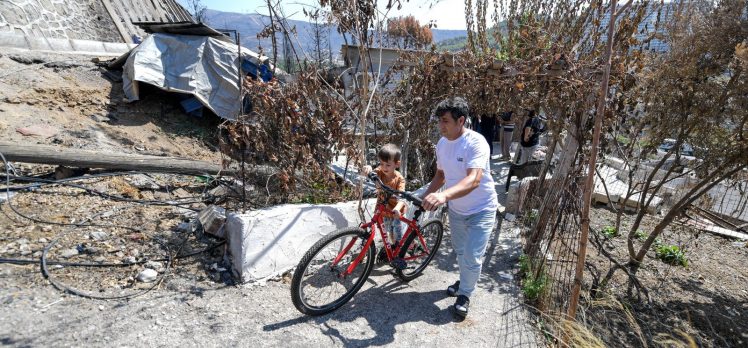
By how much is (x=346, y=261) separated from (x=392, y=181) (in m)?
0.85

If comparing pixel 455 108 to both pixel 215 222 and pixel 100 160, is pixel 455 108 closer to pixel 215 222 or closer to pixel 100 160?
pixel 215 222

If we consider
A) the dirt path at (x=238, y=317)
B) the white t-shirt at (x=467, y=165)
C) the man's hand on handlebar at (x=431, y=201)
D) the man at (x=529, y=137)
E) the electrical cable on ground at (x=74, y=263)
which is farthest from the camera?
the man at (x=529, y=137)

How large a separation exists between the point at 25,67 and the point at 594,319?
398 inches

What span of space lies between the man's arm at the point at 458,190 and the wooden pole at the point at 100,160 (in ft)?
9.26

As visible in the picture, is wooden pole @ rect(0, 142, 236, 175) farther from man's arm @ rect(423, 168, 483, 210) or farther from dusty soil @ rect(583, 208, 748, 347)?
dusty soil @ rect(583, 208, 748, 347)

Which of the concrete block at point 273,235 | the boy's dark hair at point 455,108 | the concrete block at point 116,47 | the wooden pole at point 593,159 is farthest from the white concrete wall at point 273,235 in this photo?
the concrete block at point 116,47

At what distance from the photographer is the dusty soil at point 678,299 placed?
3.88m

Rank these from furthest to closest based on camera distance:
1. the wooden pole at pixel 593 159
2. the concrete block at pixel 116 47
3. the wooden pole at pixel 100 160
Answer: the concrete block at pixel 116 47, the wooden pole at pixel 100 160, the wooden pole at pixel 593 159

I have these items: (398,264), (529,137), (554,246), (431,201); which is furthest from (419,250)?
(529,137)

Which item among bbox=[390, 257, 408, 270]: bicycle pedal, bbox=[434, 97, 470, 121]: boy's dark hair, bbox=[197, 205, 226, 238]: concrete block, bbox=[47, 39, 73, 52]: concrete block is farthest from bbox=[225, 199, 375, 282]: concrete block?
bbox=[47, 39, 73, 52]: concrete block

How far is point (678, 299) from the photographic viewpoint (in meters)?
4.69

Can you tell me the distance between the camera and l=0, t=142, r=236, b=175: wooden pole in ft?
16.0

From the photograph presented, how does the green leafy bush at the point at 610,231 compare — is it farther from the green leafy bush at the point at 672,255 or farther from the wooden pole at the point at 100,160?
the wooden pole at the point at 100,160

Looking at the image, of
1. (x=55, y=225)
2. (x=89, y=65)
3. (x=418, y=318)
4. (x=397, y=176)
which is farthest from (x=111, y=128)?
(x=418, y=318)
